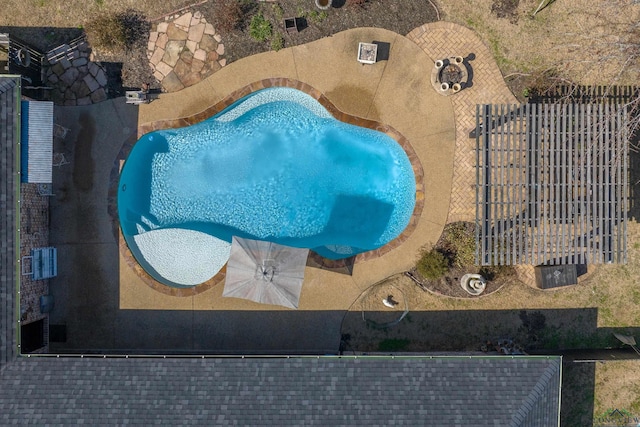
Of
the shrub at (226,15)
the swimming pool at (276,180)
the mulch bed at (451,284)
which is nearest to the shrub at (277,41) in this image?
the shrub at (226,15)

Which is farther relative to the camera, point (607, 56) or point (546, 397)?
point (607, 56)

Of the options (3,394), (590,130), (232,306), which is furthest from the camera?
(232,306)

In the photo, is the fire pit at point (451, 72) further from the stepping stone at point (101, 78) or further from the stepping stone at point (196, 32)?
the stepping stone at point (101, 78)

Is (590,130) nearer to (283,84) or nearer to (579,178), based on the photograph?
(579,178)

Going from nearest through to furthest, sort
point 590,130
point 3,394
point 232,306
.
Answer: point 3,394 < point 590,130 < point 232,306

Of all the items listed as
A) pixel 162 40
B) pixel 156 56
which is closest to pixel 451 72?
pixel 162 40

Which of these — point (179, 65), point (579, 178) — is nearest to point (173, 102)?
point (179, 65)

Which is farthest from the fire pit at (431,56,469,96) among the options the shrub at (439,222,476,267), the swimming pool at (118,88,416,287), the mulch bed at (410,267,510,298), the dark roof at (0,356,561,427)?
the dark roof at (0,356,561,427)
